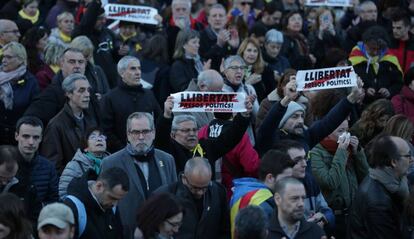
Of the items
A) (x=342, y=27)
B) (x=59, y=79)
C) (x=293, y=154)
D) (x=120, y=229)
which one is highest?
(x=342, y=27)

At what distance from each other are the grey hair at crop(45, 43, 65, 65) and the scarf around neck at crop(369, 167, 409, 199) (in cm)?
505

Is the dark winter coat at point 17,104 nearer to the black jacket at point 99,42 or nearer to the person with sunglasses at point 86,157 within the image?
the person with sunglasses at point 86,157

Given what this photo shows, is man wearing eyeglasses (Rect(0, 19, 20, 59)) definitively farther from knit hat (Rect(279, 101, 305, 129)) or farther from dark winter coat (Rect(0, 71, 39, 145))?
knit hat (Rect(279, 101, 305, 129))

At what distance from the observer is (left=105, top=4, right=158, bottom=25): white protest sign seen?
47.8 ft

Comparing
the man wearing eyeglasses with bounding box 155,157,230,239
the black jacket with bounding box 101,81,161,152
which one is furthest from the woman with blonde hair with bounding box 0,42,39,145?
the man wearing eyeglasses with bounding box 155,157,230,239

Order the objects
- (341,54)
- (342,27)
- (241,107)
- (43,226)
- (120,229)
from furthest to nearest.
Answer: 1. (342,27)
2. (341,54)
3. (241,107)
4. (120,229)
5. (43,226)

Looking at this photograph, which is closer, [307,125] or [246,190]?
[246,190]

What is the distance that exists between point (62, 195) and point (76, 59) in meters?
2.71

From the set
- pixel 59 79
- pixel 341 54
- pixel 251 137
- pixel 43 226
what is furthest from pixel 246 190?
pixel 341 54

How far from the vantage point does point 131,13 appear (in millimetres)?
14703

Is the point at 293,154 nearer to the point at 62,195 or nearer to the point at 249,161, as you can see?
the point at 249,161

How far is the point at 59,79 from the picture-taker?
38.6ft

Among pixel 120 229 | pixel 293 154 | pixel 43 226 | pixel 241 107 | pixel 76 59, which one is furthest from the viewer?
pixel 76 59

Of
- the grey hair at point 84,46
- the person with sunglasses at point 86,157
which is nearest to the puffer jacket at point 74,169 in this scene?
the person with sunglasses at point 86,157
